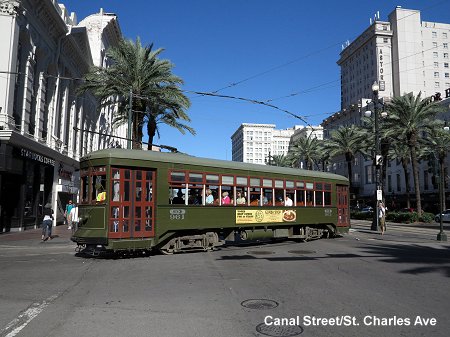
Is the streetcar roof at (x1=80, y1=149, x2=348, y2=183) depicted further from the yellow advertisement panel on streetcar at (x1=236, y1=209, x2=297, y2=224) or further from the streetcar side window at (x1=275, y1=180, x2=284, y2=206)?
the yellow advertisement panel on streetcar at (x1=236, y1=209, x2=297, y2=224)

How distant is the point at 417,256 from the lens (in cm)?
1281

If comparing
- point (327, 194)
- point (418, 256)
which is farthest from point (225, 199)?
point (418, 256)

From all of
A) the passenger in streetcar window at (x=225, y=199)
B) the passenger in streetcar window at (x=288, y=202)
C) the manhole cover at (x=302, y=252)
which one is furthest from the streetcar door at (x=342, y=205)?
the passenger in streetcar window at (x=225, y=199)

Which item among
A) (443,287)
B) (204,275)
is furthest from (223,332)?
(443,287)

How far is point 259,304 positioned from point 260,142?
6901 inches

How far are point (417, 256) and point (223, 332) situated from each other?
971 cm

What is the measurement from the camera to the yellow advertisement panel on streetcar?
1491 centimetres

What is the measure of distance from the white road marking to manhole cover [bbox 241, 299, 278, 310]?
10.4 ft

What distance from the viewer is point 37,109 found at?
24.8 metres

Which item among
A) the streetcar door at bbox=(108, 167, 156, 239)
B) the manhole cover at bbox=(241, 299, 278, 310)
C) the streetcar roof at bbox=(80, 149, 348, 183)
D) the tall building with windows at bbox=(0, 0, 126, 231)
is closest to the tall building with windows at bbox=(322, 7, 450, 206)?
the tall building with windows at bbox=(0, 0, 126, 231)

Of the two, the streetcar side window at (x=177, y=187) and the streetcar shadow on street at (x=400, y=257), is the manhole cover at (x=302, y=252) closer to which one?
the streetcar shadow on street at (x=400, y=257)

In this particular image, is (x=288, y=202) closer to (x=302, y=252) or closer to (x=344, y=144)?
(x=302, y=252)

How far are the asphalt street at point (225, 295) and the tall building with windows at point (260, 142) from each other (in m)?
168

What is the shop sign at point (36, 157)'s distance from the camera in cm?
2239
